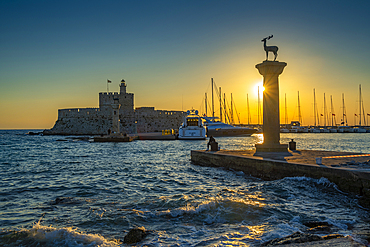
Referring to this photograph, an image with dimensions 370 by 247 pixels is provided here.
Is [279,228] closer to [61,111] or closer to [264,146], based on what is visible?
[264,146]

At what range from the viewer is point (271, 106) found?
32.3 ft

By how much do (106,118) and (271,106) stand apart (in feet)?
132

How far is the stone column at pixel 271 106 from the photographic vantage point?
32.2 feet

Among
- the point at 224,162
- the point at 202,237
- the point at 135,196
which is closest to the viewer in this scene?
the point at 202,237

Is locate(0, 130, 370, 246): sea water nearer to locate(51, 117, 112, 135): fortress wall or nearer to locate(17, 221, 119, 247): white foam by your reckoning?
locate(17, 221, 119, 247): white foam

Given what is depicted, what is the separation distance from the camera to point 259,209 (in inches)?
179

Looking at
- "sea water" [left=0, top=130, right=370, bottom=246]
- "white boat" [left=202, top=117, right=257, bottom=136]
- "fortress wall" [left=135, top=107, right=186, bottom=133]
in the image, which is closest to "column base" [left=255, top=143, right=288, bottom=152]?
"sea water" [left=0, top=130, right=370, bottom=246]

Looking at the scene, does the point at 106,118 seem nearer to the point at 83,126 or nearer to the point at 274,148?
the point at 83,126

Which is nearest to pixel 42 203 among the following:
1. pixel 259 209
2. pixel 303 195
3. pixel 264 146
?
pixel 259 209

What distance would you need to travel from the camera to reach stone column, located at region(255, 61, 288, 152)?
9820 millimetres

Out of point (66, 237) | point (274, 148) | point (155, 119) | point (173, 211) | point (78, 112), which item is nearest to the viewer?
point (66, 237)

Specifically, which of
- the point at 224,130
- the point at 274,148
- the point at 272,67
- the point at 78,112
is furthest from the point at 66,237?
the point at 78,112

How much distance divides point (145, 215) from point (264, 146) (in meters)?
6.69

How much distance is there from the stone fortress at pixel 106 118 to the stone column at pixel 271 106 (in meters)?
38.9
